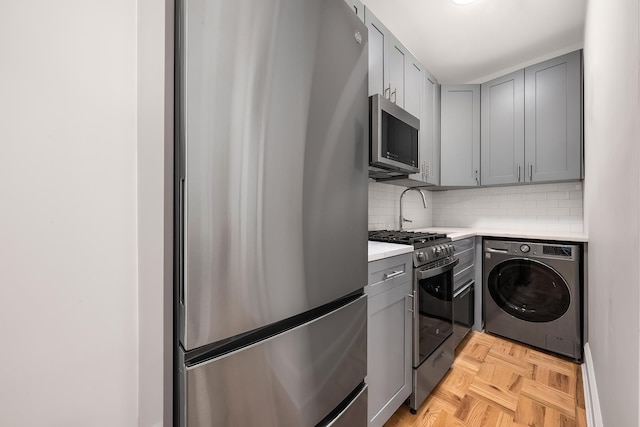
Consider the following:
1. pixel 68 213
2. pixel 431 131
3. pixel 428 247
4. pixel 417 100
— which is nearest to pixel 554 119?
pixel 431 131

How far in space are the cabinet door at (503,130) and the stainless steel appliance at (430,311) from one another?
4.30 feet

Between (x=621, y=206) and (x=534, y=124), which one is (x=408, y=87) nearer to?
(x=534, y=124)

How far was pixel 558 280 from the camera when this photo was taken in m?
1.97

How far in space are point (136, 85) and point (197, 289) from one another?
0.45 metres

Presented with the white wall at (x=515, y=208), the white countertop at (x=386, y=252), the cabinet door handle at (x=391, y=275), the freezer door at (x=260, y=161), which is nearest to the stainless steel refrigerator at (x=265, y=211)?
the freezer door at (x=260, y=161)

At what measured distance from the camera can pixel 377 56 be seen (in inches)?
66.6

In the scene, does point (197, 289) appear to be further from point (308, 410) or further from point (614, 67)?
point (614, 67)

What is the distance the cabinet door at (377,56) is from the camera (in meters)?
1.62

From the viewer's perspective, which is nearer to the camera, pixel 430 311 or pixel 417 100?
pixel 430 311

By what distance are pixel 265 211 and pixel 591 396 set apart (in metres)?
2.02

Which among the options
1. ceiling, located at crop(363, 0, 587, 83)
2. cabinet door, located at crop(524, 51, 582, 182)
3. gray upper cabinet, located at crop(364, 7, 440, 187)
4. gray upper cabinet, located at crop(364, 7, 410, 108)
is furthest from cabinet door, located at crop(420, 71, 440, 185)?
cabinet door, located at crop(524, 51, 582, 182)

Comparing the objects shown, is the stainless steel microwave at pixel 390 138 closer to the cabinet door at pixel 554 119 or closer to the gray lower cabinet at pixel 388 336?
the gray lower cabinet at pixel 388 336

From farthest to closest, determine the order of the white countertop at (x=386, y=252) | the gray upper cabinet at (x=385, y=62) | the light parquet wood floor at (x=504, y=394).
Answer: the gray upper cabinet at (x=385, y=62), the light parquet wood floor at (x=504, y=394), the white countertop at (x=386, y=252)

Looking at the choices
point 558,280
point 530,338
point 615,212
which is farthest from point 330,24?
point 530,338
